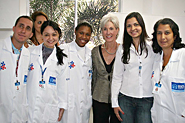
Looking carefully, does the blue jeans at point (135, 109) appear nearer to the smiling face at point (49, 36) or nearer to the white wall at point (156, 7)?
the smiling face at point (49, 36)

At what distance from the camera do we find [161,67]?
161 cm

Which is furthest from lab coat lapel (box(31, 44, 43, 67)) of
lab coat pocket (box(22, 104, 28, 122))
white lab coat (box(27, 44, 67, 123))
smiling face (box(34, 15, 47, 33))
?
smiling face (box(34, 15, 47, 33))

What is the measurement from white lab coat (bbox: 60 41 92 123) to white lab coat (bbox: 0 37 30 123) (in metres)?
0.53

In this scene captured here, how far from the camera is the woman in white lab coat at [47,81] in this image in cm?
174

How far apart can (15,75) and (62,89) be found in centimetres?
56

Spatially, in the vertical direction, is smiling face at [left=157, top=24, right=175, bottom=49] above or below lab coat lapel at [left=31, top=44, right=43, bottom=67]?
above

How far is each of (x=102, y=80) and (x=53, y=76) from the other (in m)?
0.62

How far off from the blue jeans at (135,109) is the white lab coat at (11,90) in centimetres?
109

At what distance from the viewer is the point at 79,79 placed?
207 centimetres

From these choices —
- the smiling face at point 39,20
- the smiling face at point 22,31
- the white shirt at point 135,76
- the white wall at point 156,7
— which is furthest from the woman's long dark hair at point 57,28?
the white wall at point 156,7

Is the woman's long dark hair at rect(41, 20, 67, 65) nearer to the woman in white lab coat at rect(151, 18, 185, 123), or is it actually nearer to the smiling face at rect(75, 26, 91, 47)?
the smiling face at rect(75, 26, 91, 47)

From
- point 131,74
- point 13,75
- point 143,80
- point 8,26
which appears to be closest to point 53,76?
point 13,75

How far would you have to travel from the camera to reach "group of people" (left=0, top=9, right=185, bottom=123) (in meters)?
1.56

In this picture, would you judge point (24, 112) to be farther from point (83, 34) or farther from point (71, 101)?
point (83, 34)
